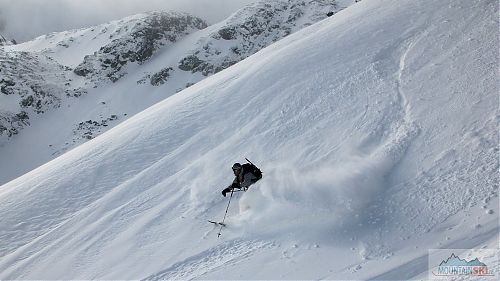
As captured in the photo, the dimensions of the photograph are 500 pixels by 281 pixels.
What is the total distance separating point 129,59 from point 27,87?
940 inches

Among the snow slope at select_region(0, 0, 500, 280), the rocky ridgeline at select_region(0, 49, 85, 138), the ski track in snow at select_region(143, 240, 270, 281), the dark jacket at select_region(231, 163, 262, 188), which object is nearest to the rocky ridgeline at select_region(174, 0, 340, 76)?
the rocky ridgeline at select_region(0, 49, 85, 138)

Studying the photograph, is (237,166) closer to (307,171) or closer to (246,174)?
(246,174)

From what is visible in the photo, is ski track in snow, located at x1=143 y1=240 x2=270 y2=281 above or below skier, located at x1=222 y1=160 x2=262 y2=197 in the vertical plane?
below

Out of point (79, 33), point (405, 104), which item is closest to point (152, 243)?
point (405, 104)

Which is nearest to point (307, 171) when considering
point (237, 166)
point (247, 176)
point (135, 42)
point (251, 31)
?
point (247, 176)

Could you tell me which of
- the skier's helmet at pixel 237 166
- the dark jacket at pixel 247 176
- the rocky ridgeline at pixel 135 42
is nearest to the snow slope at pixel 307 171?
the dark jacket at pixel 247 176

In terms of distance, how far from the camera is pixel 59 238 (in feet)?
50.2

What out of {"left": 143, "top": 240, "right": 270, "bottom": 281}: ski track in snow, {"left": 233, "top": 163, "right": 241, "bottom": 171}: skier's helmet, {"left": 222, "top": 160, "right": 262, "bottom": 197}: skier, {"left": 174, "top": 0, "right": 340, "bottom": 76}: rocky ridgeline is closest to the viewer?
{"left": 143, "top": 240, "right": 270, "bottom": 281}: ski track in snow

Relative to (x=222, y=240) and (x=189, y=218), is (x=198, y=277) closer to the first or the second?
(x=222, y=240)

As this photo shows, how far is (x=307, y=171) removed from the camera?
41.3ft

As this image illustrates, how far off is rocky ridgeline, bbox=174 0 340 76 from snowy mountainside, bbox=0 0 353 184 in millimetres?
252

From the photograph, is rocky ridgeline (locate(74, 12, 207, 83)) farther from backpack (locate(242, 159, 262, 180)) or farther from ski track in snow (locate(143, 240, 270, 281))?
ski track in snow (locate(143, 240, 270, 281))

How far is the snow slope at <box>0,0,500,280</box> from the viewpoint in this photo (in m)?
10.1

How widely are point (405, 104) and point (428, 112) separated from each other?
92 centimetres
